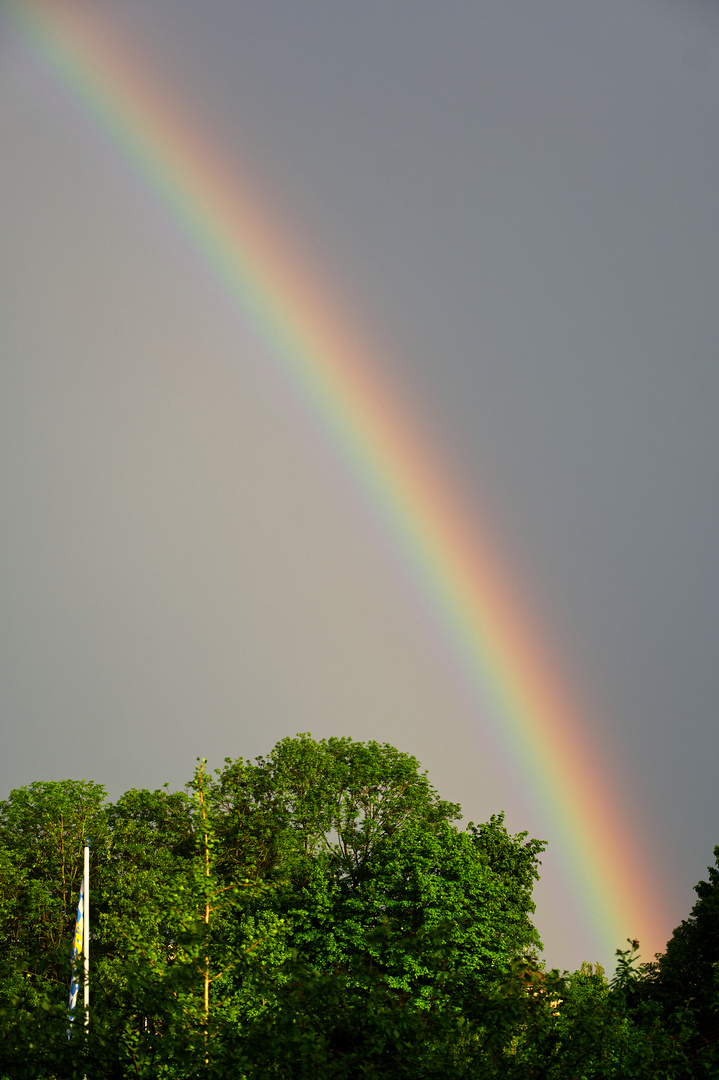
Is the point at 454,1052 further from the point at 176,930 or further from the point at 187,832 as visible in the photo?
the point at 187,832

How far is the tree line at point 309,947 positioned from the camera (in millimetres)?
9422

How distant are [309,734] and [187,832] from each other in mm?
6330

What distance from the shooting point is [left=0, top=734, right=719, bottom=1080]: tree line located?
9.42 meters

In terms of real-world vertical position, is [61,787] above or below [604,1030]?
above

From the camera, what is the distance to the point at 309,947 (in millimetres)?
37219

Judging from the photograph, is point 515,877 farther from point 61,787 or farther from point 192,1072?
point 192,1072

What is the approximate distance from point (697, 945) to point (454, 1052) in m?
47.1

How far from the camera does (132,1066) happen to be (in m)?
9.48

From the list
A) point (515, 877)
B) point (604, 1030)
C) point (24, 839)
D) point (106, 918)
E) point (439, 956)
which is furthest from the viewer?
point (515, 877)

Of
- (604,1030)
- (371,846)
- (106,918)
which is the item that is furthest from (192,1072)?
(371,846)

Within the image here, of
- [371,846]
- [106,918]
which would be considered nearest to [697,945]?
[371,846]

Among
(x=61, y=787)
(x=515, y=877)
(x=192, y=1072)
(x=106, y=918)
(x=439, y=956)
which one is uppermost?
(x=61, y=787)

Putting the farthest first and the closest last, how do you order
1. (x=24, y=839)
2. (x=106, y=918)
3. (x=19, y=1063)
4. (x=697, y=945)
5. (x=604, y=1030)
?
1. (x=697, y=945)
2. (x=24, y=839)
3. (x=106, y=918)
4. (x=604, y=1030)
5. (x=19, y=1063)

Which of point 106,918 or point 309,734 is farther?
point 309,734
